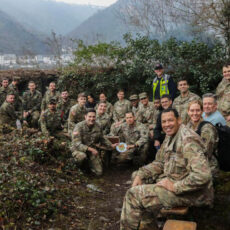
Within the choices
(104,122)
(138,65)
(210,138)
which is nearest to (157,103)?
(104,122)

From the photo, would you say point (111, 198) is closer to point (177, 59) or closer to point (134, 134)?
point (134, 134)

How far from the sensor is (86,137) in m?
6.80

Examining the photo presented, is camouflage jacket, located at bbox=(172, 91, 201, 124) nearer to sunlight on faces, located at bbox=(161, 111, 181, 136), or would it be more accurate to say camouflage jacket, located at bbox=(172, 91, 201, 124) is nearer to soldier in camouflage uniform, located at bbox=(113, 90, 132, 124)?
soldier in camouflage uniform, located at bbox=(113, 90, 132, 124)

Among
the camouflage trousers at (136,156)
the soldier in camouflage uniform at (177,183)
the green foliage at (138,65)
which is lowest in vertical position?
the camouflage trousers at (136,156)

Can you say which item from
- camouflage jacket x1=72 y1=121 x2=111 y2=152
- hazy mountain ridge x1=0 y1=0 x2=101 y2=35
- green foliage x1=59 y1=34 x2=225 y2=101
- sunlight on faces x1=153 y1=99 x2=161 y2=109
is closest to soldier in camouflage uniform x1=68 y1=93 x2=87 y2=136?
camouflage jacket x1=72 y1=121 x2=111 y2=152

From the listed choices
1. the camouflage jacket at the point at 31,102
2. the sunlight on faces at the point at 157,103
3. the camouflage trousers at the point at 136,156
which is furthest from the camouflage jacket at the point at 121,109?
the camouflage jacket at the point at 31,102

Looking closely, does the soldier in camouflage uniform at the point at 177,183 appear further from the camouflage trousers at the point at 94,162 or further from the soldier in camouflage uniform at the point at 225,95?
the soldier in camouflage uniform at the point at 225,95

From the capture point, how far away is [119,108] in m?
10.3

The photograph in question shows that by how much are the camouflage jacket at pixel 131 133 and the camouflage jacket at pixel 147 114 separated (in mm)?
1380

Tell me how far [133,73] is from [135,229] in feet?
30.3

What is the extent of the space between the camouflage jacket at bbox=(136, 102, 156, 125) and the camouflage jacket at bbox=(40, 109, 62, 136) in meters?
2.60

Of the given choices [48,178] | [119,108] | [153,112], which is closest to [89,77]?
[119,108]

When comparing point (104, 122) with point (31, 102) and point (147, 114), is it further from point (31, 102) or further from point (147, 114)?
point (31, 102)

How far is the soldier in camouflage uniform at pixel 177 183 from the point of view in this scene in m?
3.00
